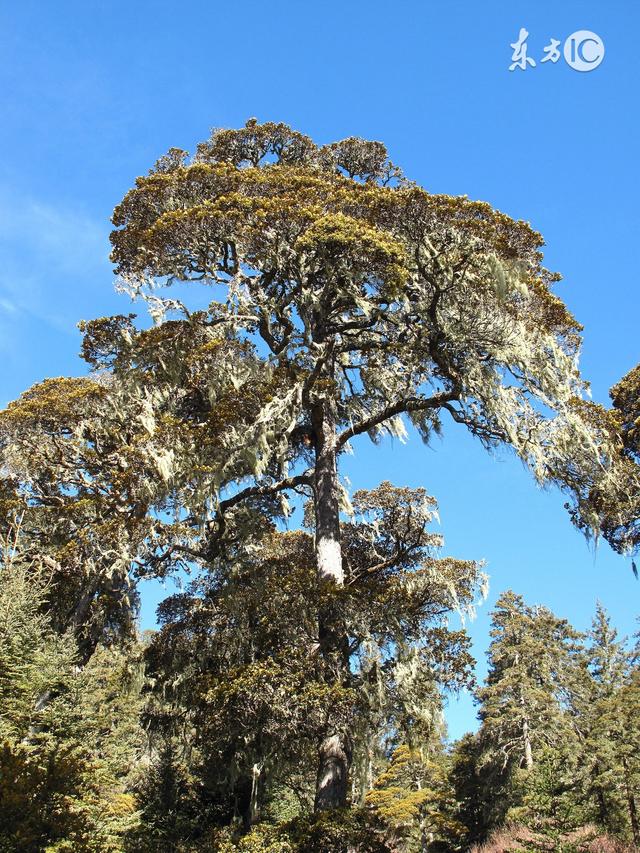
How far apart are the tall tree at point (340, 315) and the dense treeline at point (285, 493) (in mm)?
51

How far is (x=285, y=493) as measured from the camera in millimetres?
14125

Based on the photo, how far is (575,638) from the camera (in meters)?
30.0

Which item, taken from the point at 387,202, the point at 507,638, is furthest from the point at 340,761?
the point at 507,638

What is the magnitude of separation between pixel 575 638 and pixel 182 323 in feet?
86.2

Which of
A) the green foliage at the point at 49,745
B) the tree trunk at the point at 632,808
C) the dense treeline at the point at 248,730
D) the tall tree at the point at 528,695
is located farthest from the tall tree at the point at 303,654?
the tall tree at the point at 528,695

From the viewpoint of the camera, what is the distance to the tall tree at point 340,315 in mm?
10516

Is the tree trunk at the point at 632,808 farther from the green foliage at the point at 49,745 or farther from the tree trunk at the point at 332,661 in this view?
the green foliage at the point at 49,745

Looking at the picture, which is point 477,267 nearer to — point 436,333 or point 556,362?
point 436,333

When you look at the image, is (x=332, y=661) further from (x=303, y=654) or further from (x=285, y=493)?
(x=285, y=493)

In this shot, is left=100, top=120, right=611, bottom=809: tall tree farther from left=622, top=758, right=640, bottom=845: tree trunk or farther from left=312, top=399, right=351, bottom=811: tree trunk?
left=622, top=758, right=640, bottom=845: tree trunk

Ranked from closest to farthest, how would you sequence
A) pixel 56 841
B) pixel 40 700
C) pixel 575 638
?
1. pixel 56 841
2. pixel 40 700
3. pixel 575 638

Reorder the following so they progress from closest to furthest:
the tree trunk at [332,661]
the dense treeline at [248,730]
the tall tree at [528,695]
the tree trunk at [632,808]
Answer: the dense treeline at [248,730] < the tree trunk at [332,661] < the tree trunk at [632,808] < the tall tree at [528,695]

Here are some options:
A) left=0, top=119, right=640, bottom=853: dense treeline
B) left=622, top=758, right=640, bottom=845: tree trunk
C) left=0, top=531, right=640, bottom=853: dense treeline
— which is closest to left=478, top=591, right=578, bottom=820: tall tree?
left=0, top=531, right=640, bottom=853: dense treeline

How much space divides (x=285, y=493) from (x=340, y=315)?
4.24 meters
